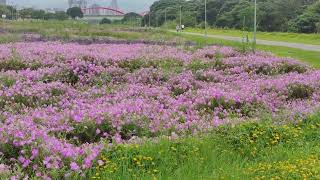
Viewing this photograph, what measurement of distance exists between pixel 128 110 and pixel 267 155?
2870 mm

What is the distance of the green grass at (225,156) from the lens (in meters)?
6.65

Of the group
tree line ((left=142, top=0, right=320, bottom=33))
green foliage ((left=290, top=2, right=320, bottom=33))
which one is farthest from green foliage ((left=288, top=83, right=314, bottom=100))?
green foliage ((left=290, top=2, right=320, bottom=33))

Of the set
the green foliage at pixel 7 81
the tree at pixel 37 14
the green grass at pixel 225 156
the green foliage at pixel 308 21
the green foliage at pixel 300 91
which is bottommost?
the green grass at pixel 225 156

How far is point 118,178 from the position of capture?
6.39m

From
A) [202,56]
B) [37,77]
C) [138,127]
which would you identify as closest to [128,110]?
[138,127]

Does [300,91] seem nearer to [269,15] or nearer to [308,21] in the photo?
[308,21]

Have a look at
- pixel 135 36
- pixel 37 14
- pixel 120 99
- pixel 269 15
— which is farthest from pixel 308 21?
pixel 37 14

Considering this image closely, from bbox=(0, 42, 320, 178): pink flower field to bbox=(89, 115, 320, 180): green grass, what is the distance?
387 millimetres

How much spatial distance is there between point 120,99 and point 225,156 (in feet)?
13.8

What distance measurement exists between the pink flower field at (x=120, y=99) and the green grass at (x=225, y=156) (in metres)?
0.39

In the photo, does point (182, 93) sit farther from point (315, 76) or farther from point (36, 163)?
point (36, 163)

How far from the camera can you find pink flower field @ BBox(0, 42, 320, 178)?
711 centimetres

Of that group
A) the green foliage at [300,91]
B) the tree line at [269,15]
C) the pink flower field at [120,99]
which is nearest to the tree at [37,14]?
the tree line at [269,15]

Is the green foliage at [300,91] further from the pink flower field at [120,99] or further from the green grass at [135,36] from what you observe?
the green grass at [135,36]
